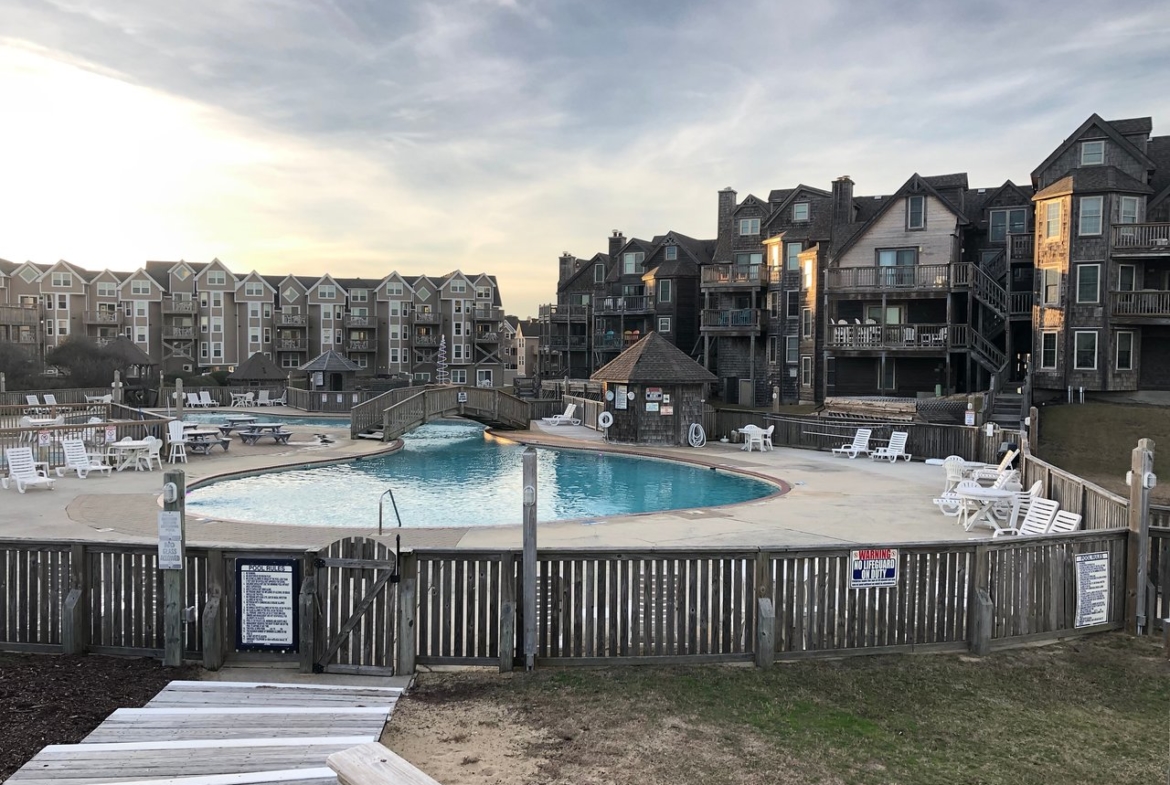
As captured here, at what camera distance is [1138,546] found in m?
9.25

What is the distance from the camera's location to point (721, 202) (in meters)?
52.2

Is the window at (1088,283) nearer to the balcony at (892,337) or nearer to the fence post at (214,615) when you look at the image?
the balcony at (892,337)

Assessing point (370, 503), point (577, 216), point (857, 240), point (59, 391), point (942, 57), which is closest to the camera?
point (370, 503)

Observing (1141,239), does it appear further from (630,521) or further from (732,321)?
(630,521)

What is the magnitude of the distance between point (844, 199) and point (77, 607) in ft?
136

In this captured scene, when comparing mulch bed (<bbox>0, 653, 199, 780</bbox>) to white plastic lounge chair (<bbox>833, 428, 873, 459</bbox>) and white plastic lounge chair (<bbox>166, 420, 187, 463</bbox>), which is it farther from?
white plastic lounge chair (<bbox>833, 428, 873, 459</bbox>)

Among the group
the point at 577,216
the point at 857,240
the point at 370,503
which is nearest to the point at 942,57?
the point at 857,240

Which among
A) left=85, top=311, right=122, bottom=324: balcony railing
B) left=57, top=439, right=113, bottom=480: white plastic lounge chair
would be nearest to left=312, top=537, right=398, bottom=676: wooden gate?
left=57, top=439, right=113, bottom=480: white plastic lounge chair

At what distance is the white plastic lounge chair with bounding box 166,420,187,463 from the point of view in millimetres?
23886

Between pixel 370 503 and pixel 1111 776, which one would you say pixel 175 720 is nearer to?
pixel 1111 776

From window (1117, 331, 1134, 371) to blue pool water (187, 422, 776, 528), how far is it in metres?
19.0

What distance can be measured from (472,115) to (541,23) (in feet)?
22.4

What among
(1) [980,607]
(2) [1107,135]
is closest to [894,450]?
(2) [1107,135]

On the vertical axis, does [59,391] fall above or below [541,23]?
below
